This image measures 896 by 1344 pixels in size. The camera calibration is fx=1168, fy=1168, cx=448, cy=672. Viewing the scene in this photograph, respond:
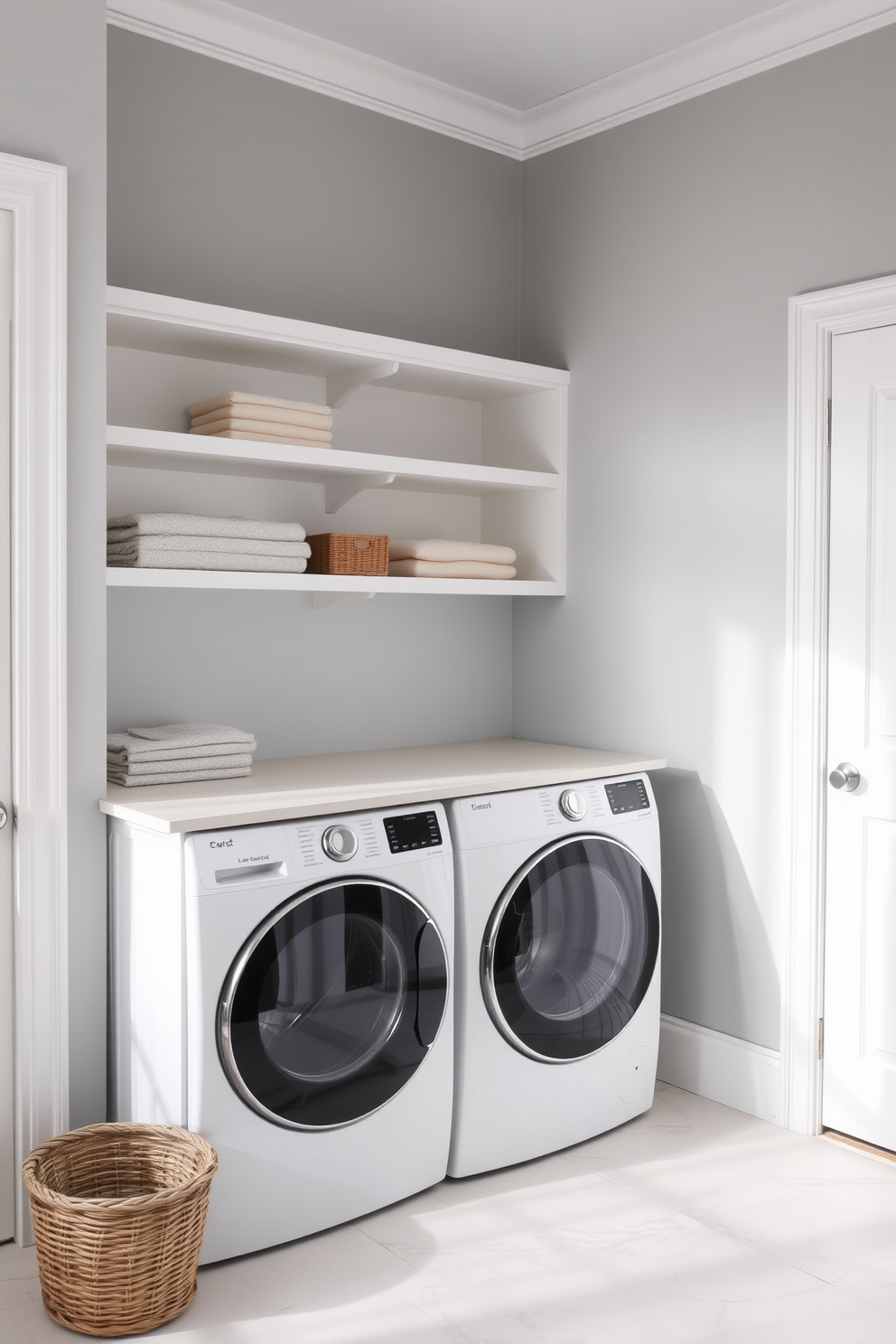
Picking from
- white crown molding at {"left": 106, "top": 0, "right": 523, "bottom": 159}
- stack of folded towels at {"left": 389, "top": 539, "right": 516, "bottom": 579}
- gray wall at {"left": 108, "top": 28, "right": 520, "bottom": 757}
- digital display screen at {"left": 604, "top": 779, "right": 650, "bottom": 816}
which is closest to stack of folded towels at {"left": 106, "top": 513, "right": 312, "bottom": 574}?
gray wall at {"left": 108, "top": 28, "right": 520, "bottom": 757}

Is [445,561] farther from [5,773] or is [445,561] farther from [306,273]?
[5,773]

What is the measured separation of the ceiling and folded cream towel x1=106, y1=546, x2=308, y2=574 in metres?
1.29

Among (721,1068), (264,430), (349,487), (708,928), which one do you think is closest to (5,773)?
(264,430)

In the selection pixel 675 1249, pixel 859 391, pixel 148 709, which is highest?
pixel 859 391

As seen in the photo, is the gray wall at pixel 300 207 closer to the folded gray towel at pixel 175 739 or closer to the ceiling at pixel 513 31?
the ceiling at pixel 513 31

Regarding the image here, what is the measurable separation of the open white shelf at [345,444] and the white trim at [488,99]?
703 mm

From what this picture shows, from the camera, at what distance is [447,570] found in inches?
118

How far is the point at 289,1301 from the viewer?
207 cm

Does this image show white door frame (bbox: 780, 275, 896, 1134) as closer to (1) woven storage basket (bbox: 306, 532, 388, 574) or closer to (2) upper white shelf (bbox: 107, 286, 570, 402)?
(2) upper white shelf (bbox: 107, 286, 570, 402)

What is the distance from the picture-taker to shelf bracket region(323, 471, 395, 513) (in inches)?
112

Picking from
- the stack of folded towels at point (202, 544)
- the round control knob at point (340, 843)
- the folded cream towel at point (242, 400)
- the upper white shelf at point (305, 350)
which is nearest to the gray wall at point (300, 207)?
the upper white shelf at point (305, 350)

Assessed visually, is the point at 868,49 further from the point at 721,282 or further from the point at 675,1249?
the point at 675,1249

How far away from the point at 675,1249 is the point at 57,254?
2.23 m

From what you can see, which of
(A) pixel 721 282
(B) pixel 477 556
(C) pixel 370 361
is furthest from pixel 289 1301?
(A) pixel 721 282
